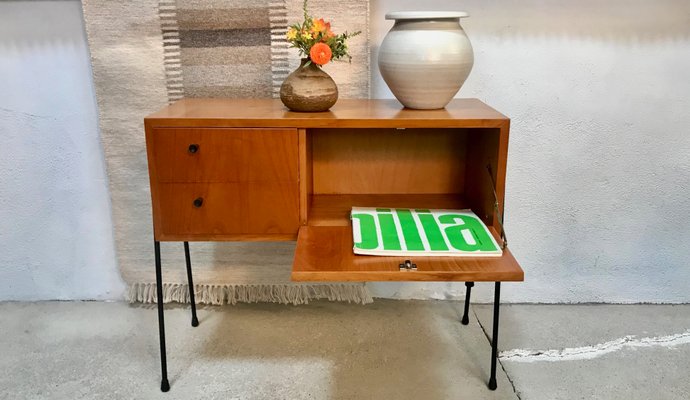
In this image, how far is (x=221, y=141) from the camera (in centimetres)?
122

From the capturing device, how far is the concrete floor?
1.42 metres

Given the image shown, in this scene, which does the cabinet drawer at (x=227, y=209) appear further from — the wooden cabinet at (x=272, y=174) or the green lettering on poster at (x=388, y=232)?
the green lettering on poster at (x=388, y=232)

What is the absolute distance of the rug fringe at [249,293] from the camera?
1803 mm

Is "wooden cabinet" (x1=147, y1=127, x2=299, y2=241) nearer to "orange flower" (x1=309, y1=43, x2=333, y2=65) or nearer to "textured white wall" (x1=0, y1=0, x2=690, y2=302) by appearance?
"orange flower" (x1=309, y1=43, x2=333, y2=65)

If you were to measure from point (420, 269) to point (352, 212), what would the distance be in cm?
34

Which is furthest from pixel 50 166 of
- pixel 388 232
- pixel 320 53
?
pixel 388 232

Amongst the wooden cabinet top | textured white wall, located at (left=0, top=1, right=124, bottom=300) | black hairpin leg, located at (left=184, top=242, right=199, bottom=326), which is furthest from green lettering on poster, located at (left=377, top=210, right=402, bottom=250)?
textured white wall, located at (left=0, top=1, right=124, bottom=300)

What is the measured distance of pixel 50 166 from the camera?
1735mm

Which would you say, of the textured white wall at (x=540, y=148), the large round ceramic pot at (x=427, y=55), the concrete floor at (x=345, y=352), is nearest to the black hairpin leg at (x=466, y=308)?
the concrete floor at (x=345, y=352)

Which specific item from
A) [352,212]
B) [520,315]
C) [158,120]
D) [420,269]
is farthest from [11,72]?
[520,315]

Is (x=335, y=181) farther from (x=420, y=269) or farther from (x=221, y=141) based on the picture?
(x=420, y=269)

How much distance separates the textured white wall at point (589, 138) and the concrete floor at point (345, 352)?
0.12m

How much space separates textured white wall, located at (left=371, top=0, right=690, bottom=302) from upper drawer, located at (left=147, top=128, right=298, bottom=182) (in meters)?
0.51

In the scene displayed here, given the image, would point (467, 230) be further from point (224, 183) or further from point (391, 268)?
point (224, 183)
